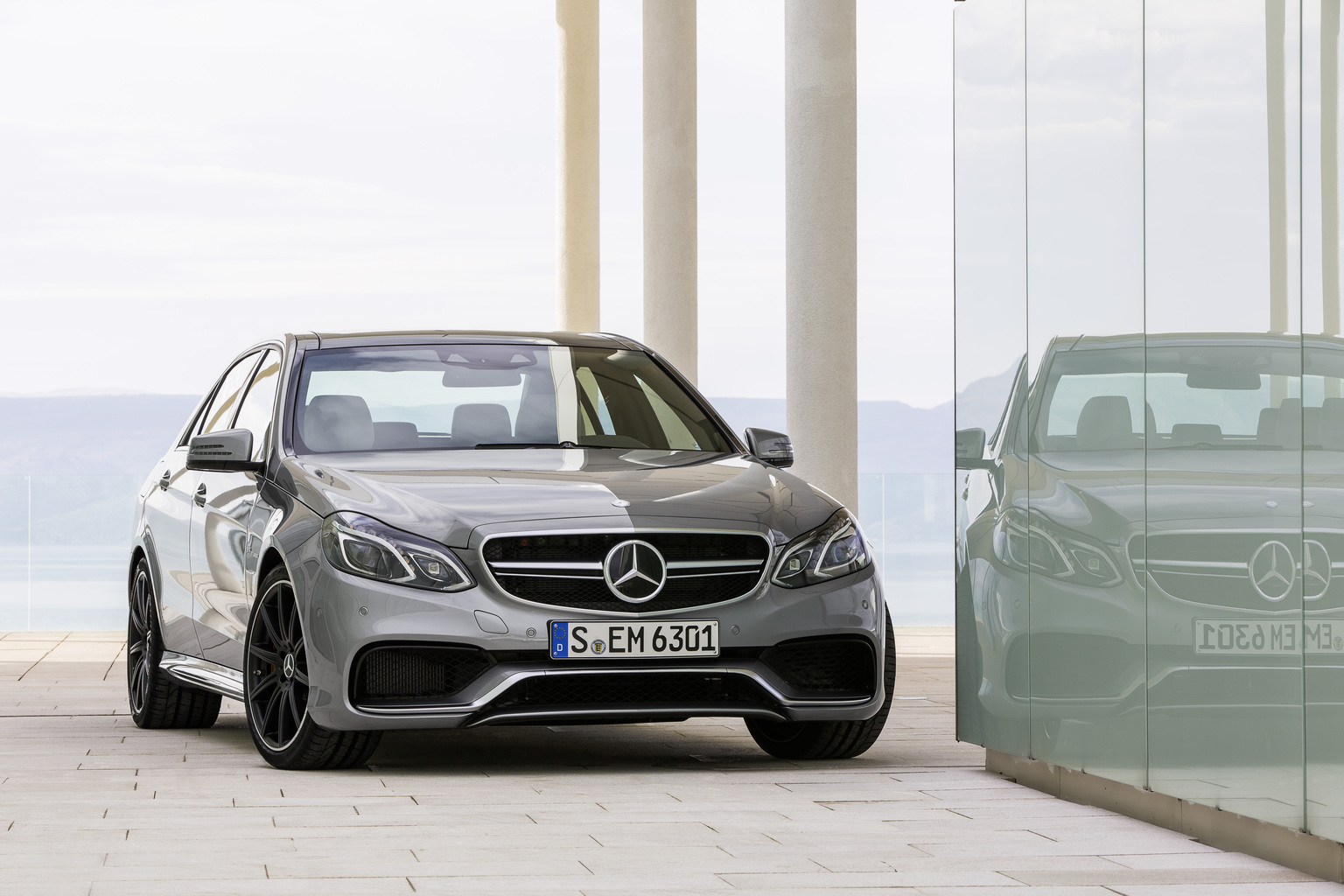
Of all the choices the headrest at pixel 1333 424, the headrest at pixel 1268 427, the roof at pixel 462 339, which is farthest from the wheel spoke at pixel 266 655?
the headrest at pixel 1333 424

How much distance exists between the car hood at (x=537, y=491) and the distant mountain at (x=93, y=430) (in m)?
65.5

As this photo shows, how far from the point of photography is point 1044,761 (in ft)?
19.9

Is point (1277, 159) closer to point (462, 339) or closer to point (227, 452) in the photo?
point (462, 339)

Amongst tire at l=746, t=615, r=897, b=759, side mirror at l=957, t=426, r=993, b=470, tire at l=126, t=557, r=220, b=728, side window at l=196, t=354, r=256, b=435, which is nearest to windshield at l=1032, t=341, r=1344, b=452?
side mirror at l=957, t=426, r=993, b=470

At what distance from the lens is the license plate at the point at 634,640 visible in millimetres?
6113

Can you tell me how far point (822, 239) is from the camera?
12.2m

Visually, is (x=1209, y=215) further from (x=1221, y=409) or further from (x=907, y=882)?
(x=907, y=882)

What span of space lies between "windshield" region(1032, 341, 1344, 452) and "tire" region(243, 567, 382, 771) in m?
2.43

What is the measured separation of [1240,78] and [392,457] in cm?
330

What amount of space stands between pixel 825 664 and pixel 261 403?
2.55 meters

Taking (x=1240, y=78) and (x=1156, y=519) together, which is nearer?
(x=1240, y=78)

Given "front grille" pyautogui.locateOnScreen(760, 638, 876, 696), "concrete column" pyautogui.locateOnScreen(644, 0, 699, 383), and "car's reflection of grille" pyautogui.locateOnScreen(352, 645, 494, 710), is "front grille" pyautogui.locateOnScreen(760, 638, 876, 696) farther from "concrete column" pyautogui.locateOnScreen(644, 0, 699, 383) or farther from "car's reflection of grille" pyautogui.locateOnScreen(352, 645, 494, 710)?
"concrete column" pyautogui.locateOnScreen(644, 0, 699, 383)

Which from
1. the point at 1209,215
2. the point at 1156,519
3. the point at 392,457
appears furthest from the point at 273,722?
the point at 1209,215

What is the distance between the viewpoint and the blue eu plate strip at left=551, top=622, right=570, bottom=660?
6.10m
